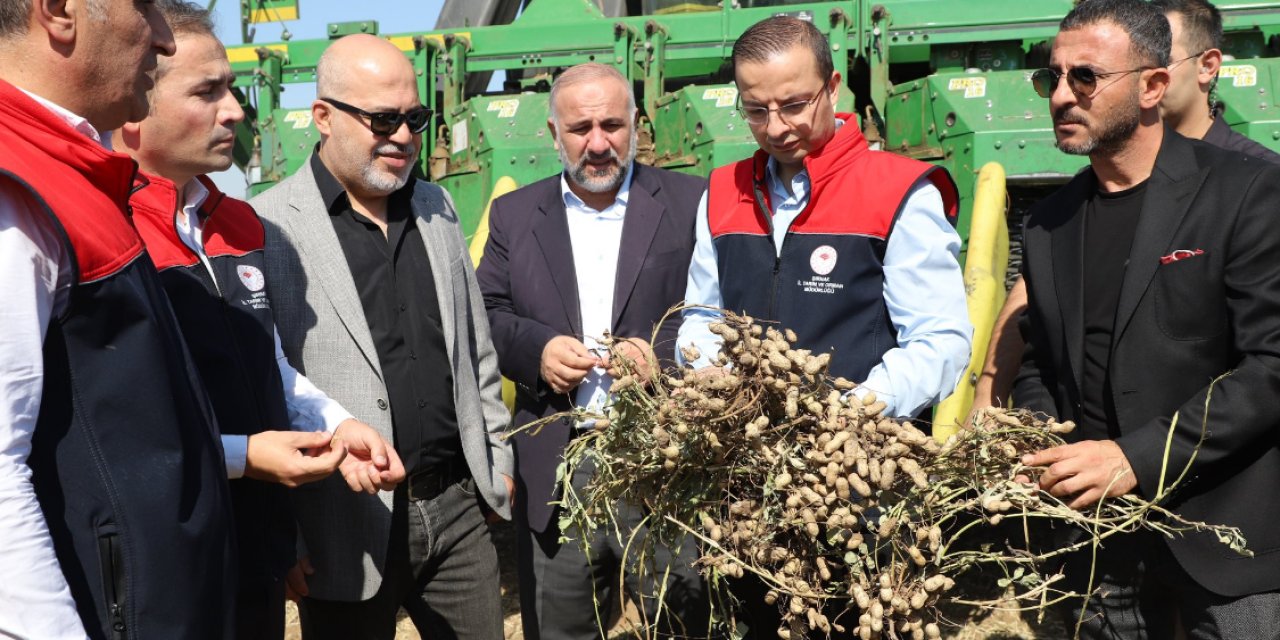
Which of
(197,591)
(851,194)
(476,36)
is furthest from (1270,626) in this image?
(476,36)

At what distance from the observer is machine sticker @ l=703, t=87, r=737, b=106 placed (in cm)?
520

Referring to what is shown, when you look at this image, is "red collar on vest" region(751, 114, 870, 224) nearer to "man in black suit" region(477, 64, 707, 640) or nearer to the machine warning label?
"man in black suit" region(477, 64, 707, 640)

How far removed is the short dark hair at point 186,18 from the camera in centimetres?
242

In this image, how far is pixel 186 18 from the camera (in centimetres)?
245

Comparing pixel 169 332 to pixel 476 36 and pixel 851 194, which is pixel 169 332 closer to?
pixel 851 194

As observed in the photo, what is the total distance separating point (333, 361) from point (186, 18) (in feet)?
2.84

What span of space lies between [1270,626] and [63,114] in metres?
2.41

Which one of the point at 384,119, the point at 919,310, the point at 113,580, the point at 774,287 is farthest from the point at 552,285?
the point at 113,580

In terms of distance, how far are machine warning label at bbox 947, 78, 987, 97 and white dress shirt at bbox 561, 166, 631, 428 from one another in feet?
7.28

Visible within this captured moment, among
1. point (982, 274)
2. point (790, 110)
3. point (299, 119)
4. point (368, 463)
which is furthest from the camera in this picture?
point (299, 119)

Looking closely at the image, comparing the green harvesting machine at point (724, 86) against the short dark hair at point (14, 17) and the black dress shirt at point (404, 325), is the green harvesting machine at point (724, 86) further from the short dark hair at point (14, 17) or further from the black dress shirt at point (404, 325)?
the short dark hair at point (14, 17)

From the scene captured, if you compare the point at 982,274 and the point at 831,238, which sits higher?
the point at 831,238

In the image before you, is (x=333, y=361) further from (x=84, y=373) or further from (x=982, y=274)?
(x=982, y=274)

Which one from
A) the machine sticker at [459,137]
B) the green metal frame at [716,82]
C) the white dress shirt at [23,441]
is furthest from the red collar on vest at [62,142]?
the machine sticker at [459,137]
